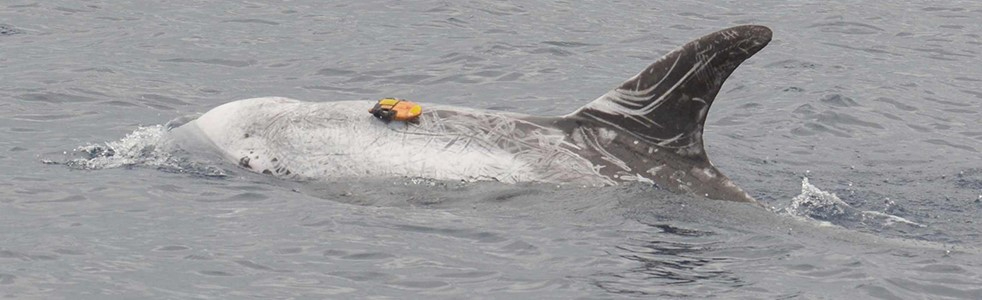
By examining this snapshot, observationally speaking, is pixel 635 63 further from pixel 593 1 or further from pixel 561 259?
pixel 561 259

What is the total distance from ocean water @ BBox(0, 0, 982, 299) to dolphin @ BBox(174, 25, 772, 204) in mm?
235

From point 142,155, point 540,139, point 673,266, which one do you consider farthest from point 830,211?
point 142,155

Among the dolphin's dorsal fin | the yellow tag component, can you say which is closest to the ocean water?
the dolphin's dorsal fin

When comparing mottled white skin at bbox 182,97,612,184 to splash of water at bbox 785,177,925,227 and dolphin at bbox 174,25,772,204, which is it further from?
splash of water at bbox 785,177,925,227

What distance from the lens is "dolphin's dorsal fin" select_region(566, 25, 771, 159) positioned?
45.4 feet

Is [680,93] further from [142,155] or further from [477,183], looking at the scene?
[142,155]

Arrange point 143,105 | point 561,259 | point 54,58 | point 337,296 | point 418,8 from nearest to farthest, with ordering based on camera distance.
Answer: point 337,296
point 561,259
point 143,105
point 54,58
point 418,8

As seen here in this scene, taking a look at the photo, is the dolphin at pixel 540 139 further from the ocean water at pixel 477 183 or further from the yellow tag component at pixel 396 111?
the ocean water at pixel 477 183

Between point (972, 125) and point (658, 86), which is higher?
point (658, 86)

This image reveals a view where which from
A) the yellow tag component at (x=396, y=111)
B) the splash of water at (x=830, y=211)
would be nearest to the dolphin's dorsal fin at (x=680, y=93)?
the splash of water at (x=830, y=211)

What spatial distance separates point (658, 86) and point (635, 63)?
11.9 metres

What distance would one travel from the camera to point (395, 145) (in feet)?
51.2

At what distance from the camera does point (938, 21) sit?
3053 cm

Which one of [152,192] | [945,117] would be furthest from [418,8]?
[152,192]
